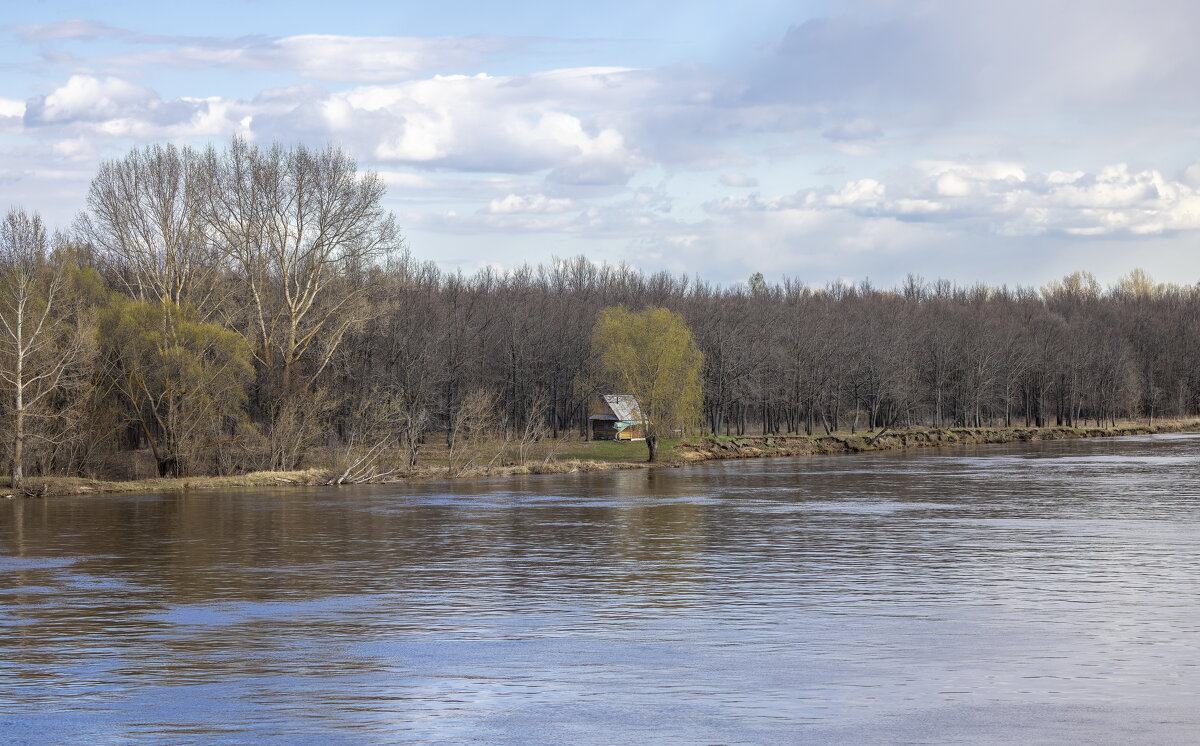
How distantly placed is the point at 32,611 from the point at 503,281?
128m

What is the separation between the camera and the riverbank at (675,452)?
187 feet

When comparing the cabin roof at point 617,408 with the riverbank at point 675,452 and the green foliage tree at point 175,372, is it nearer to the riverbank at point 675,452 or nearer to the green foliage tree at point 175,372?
the riverbank at point 675,452

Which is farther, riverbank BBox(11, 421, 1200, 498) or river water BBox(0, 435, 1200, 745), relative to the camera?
riverbank BBox(11, 421, 1200, 498)

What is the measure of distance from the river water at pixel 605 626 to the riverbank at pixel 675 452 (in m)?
11.4

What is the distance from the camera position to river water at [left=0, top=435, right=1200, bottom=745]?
1484 centimetres

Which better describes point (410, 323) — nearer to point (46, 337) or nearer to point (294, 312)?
point (294, 312)

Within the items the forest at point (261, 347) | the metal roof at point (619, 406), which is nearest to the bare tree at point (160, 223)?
the forest at point (261, 347)

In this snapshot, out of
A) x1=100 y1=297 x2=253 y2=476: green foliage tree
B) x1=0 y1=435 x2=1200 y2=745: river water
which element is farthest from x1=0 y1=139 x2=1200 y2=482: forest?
x1=0 y1=435 x2=1200 y2=745: river water

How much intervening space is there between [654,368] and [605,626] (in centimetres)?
6184

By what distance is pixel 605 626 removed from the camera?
21578 mm

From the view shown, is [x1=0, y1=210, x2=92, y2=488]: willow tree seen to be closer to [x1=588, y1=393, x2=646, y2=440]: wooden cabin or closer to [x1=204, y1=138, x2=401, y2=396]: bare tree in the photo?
[x1=204, y1=138, x2=401, y2=396]: bare tree

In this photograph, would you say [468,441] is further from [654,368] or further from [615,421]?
[615,421]

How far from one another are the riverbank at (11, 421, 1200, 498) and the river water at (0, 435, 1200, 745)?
1141 centimetres

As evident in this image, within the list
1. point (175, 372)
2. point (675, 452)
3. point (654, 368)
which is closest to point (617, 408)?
point (675, 452)
